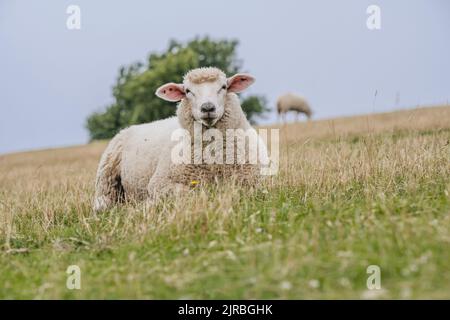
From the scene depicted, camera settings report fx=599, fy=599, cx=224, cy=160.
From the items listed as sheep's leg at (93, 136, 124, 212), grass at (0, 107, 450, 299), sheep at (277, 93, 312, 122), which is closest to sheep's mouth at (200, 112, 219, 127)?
grass at (0, 107, 450, 299)

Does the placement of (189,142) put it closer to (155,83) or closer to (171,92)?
(171,92)

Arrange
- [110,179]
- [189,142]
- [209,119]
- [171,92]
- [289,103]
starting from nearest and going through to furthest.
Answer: [209,119] → [189,142] → [171,92] → [110,179] → [289,103]

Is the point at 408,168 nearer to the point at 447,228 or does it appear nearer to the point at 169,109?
the point at 447,228

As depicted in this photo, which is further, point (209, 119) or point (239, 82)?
point (239, 82)

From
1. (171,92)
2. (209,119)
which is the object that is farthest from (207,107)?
(171,92)

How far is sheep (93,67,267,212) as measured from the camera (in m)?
7.41

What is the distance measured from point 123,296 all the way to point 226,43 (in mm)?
40509

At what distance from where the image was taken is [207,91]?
7.30 meters

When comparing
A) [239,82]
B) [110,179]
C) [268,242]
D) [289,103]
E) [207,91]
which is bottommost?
[268,242]

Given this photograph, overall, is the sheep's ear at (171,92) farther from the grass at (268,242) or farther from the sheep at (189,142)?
the grass at (268,242)

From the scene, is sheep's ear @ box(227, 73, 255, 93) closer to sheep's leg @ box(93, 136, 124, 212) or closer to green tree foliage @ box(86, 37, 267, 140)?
sheep's leg @ box(93, 136, 124, 212)

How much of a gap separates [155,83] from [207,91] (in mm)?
31747

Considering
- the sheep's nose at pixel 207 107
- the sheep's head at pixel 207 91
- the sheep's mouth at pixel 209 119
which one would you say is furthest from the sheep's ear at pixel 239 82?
the sheep's nose at pixel 207 107

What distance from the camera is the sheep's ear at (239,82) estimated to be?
7889mm
